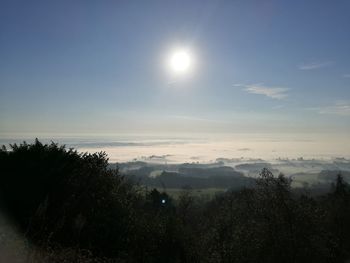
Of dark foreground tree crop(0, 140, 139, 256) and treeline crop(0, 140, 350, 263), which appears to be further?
treeline crop(0, 140, 350, 263)

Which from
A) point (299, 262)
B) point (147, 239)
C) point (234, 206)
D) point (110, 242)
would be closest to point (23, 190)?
point (110, 242)

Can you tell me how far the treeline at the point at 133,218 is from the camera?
21078 mm

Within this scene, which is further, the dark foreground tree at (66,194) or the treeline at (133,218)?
the treeline at (133,218)

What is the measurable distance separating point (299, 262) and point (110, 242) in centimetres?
1193

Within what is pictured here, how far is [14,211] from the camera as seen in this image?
20.7 m

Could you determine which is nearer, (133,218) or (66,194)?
(66,194)

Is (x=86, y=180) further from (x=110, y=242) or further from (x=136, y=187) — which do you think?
(x=136, y=187)

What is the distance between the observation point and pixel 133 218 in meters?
25.6

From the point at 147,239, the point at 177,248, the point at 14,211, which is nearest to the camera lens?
Result: the point at 14,211

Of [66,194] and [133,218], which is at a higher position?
[66,194]

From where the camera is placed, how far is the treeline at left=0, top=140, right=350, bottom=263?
21078 mm

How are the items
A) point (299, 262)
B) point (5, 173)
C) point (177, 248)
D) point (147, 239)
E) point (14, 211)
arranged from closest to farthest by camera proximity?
point (14, 211) → point (5, 173) → point (299, 262) → point (147, 239) → point (177, 248)

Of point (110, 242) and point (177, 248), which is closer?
point (110, 242)

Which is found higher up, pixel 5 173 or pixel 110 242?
pixel 5 173
